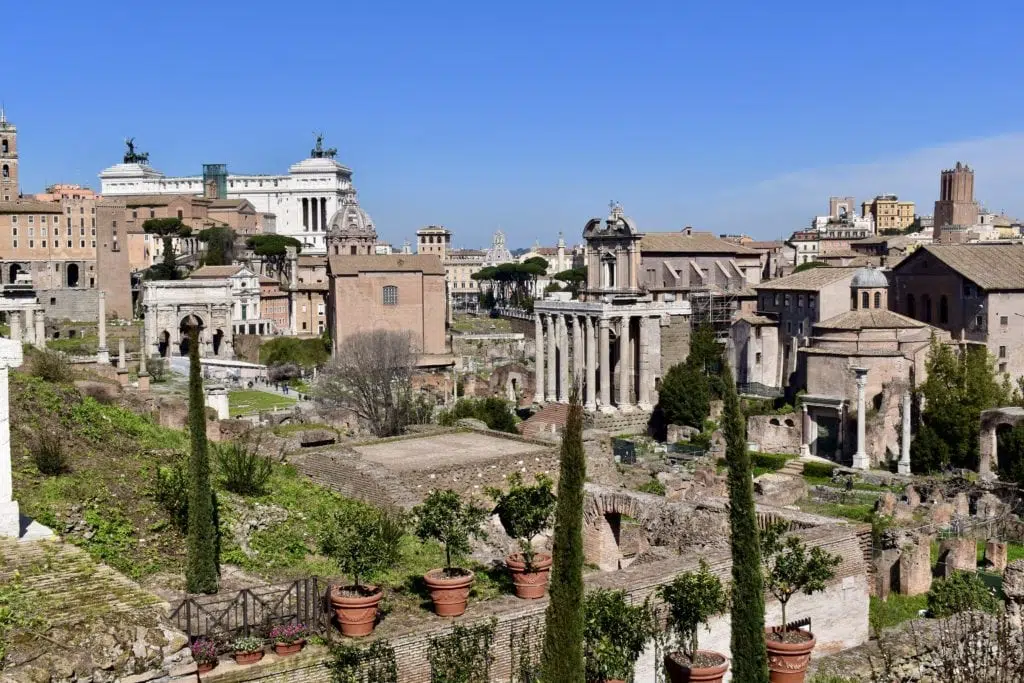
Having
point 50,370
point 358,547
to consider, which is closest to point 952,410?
point 50,370

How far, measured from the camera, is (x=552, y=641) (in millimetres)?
9562

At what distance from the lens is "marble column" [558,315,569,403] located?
4840 cm

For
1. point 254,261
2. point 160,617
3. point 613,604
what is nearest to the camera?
point 160,617

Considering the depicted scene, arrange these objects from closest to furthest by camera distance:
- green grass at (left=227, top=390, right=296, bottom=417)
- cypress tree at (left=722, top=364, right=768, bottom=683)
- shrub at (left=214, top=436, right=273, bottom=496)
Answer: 1. cypress tree at (left=722, top=364, right=768, bottom=683)
2. shrub at (left=214, top=436, right=273, bottom=496)
3. green grass at (left=227, top=390, right=296, bottom=417)

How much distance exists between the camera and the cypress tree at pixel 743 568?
34.3 feet

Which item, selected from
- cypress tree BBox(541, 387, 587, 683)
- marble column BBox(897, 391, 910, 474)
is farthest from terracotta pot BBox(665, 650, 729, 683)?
marble column BBox(897, 391, 910, 474)

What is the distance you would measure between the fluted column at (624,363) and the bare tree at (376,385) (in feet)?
27.2


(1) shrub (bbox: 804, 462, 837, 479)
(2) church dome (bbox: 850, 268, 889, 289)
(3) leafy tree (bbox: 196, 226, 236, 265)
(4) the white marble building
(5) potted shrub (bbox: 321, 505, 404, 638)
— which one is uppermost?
(4) the white marble building

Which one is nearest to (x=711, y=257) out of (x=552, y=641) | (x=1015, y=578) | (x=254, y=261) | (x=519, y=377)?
(x=519, y=377)

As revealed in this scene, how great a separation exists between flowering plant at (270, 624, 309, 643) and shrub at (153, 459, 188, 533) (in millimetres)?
3334

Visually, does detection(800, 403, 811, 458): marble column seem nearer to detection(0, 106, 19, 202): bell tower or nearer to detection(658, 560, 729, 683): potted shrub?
detection(658, 560, 729, 683): potted shrub

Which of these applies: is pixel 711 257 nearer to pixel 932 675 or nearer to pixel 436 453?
pixel 436 453

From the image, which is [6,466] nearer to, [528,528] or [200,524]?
[200,524]

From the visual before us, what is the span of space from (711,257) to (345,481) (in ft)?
153
